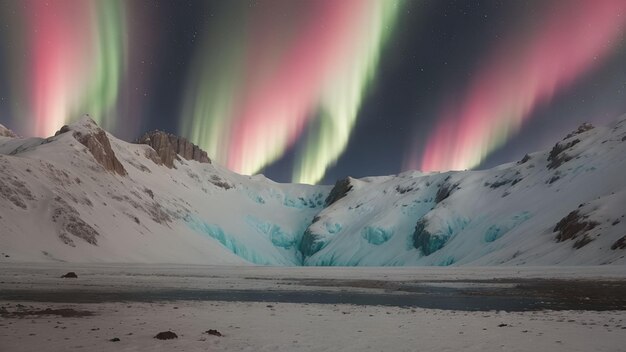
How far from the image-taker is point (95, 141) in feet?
555

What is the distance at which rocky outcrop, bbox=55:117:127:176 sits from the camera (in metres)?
167

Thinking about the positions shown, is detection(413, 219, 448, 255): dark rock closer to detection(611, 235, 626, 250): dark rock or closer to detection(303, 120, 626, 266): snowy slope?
detection(303, 120, 626, 266): snowy slope

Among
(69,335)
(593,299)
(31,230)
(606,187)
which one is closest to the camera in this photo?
(69,335)

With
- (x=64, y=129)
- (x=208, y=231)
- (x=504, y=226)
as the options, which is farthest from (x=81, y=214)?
(x=504, y=226)

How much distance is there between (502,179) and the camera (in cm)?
19788

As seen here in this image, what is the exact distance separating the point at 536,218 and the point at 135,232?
396 ft

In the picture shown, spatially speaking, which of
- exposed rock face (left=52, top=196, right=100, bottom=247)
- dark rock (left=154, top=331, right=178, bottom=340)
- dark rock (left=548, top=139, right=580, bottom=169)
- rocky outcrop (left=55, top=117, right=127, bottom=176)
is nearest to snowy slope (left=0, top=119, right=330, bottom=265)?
exposed rock face (left=52, top=196, right=100, bottom=247)

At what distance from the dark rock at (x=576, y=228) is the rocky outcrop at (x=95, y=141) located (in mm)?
143558

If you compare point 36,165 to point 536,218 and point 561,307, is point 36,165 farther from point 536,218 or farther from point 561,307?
point 536,218

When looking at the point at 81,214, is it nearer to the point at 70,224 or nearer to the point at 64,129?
the point at 70,224

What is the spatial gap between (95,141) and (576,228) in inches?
6085

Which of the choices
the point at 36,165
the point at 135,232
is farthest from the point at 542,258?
Result: the point at 36,165

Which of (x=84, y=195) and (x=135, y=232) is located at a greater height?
(x=84, y=195)

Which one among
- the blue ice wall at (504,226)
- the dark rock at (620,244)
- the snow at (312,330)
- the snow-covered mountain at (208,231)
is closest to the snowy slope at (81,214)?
the snow-covered mountain at (208,231)
